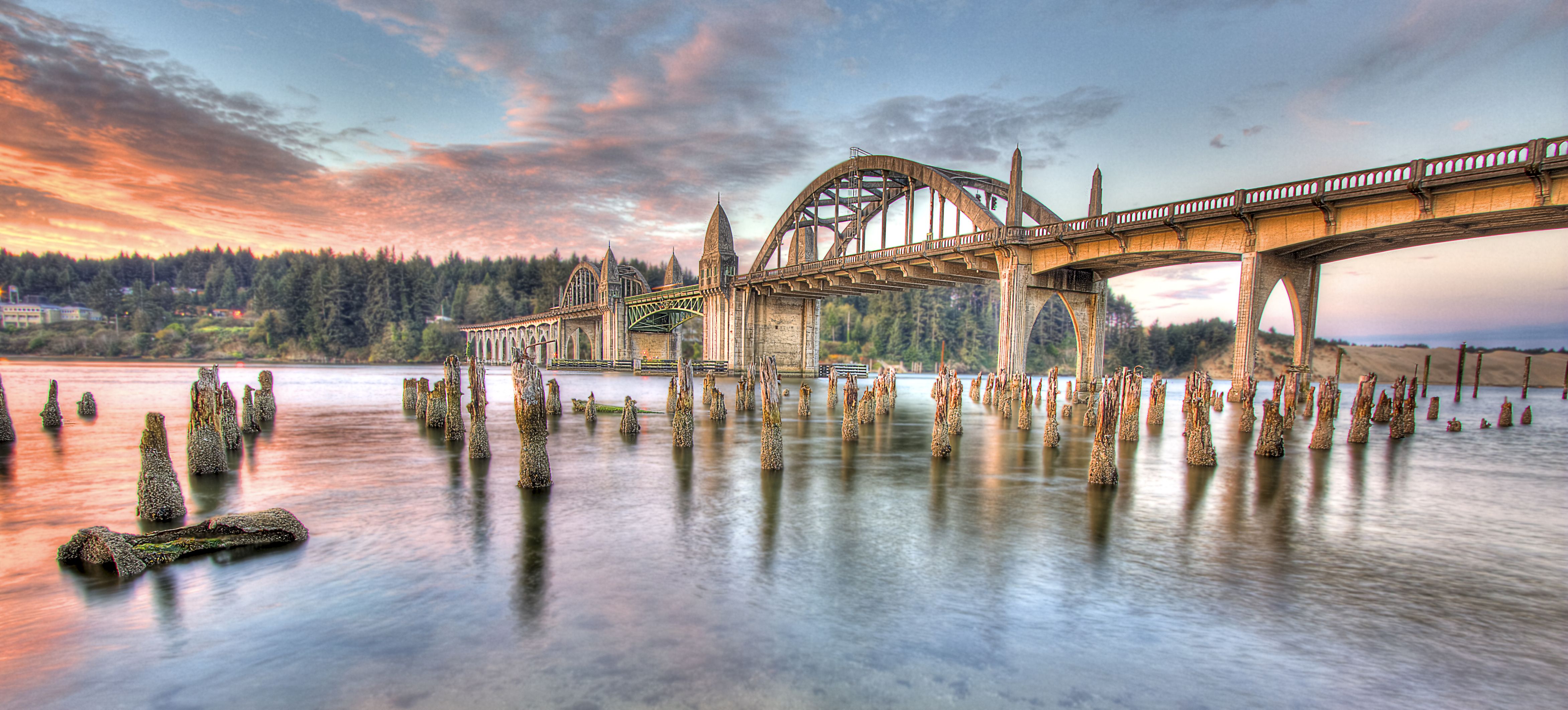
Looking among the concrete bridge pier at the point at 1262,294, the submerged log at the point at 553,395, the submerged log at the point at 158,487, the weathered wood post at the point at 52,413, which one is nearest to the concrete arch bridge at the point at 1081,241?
the concrete bridge pier at the point at 1262,294

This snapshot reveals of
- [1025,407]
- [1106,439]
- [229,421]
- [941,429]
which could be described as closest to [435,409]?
[229,421]

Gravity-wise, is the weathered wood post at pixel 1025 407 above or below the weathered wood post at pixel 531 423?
below

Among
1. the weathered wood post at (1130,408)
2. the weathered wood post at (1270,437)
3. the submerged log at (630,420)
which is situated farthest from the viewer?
the submerged log at (630,420)

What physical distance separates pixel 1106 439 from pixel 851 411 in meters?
8.18

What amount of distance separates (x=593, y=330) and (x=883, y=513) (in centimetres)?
9539

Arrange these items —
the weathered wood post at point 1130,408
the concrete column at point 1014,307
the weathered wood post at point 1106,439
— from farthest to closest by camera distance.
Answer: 1. the concrete column at point 1014,307
2. the weathered wood post at point 1130,408
3. the weathered wood post at point 1106,439

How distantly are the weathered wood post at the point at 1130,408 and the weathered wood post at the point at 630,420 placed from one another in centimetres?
1593

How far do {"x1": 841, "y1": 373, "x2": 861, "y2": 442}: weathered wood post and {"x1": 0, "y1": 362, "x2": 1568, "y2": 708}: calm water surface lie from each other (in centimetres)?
398

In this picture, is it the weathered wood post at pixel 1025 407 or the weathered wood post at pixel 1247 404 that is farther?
the weathered wood post at pixel 1025 407

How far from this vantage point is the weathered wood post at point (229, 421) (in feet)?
52.3

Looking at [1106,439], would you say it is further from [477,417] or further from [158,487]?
[158,487]

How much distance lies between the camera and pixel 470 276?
499 ft

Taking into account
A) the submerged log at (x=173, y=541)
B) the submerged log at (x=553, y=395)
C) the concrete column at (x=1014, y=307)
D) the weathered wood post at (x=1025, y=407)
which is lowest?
the weathered wood post at (x=1025, y=407)

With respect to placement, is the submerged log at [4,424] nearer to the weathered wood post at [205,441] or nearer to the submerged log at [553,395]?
the weathered wood post at [205,441]
